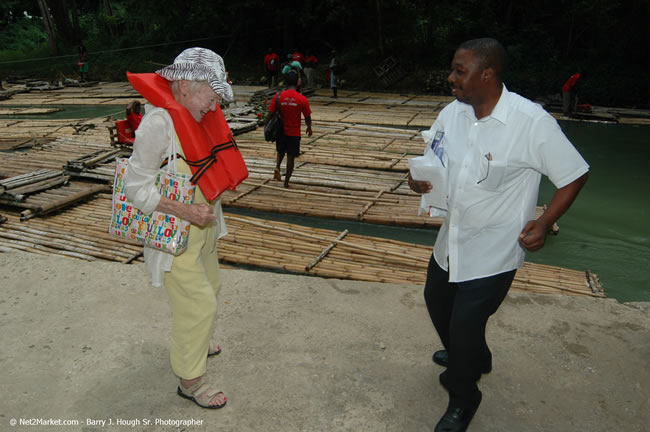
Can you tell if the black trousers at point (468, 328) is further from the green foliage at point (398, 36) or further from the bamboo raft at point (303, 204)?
the green foliage at point (398, 36)

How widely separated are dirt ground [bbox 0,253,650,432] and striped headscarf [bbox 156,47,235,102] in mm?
1306

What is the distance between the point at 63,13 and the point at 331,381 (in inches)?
1063

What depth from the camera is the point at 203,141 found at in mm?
2068

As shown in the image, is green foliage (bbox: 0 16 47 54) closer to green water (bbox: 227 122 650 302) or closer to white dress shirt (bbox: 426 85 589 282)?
green water (bbox: 227 122 650 302)

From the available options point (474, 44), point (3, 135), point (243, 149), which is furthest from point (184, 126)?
point (3, 135)

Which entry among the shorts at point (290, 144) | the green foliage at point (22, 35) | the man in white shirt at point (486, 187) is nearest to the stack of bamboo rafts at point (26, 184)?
the shorts at point (290, 144)

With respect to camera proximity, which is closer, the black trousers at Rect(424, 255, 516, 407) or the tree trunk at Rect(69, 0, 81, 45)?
the black trousers at Rect(424, 255, 516, 407)

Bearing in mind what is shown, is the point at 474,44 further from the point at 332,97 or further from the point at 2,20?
the point at 2,20

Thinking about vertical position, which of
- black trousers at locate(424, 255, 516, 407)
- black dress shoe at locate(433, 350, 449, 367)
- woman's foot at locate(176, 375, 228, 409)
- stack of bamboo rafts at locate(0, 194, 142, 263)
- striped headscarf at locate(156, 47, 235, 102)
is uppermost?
striped headscarf at locate(156, 47, 235, 102)

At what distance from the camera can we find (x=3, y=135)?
33.4ft

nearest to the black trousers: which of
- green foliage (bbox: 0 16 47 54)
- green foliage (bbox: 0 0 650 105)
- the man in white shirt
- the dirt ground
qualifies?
the man in white shirt

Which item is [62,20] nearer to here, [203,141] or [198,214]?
[203,141]

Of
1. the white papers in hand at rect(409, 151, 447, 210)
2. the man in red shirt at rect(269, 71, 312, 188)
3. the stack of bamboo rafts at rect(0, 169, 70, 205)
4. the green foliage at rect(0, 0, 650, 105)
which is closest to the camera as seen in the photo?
the white papers in hand at rect(409, 151, 447, 210)

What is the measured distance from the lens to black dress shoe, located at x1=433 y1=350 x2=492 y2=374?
2.42 metres
